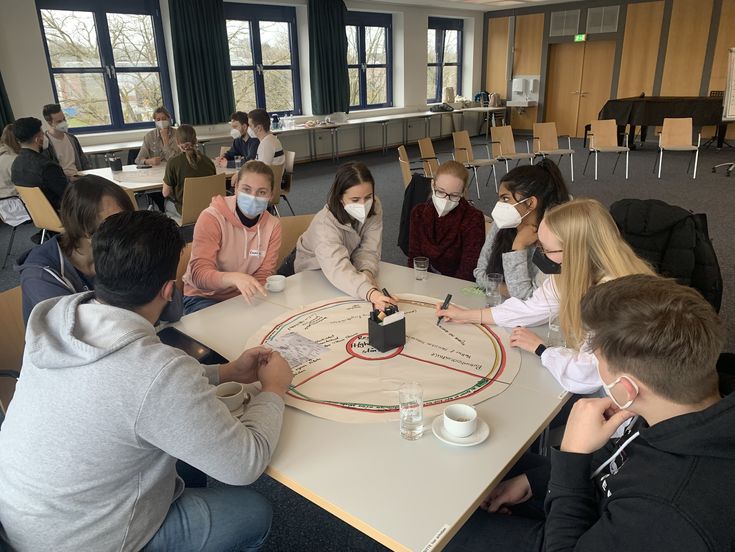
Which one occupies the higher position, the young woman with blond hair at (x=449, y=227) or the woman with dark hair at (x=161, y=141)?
the woman with dark hair at (x=161, y=141)

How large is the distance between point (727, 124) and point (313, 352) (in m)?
11.1

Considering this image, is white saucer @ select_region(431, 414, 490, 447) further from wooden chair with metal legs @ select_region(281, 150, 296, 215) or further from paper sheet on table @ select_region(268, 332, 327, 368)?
wooden chair with metal legs @ select_region(281, 150, 296, 215)

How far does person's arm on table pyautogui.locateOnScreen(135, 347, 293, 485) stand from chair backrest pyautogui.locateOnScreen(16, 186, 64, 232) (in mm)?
3583

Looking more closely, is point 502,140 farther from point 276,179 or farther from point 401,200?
point 276,179

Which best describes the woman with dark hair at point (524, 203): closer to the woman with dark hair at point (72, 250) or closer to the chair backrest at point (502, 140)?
the woman with dark hair at point (72, 250)

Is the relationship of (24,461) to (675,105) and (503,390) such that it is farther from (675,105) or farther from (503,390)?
(675,105)

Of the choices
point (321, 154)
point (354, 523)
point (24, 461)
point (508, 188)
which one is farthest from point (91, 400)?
point (321, 154)

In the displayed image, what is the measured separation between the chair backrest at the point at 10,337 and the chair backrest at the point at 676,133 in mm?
8333

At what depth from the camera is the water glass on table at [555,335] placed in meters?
1.71

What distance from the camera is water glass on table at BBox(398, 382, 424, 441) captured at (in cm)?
128

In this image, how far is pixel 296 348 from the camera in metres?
1.72

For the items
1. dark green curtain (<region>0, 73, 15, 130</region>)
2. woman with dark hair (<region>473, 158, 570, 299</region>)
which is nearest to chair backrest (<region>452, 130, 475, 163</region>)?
woman with dark hair (<region>473, 158, 570, 299</region>)

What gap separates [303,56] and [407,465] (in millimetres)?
9430

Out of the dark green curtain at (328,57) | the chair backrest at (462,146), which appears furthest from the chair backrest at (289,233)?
the dark green curtain at (328,57)
